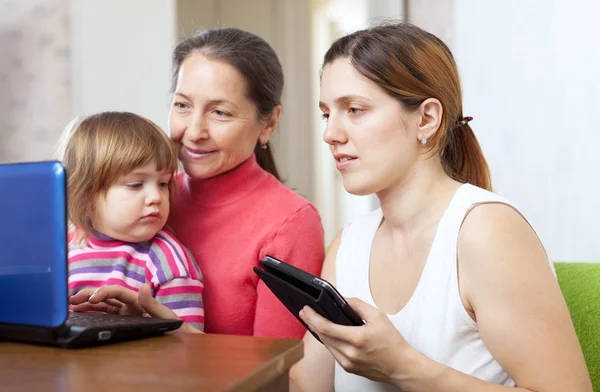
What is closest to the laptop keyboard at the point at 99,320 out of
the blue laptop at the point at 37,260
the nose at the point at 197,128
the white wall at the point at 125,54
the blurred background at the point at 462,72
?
the blue laptop at the point at 37,260

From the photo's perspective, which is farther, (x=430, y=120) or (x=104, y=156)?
(x=104, y=156)

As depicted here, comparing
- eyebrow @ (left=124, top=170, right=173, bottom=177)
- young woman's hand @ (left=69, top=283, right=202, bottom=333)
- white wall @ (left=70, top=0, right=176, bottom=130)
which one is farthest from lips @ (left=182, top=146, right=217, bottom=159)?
white wall @ (left=70, top=0, right=176, bottom=130)

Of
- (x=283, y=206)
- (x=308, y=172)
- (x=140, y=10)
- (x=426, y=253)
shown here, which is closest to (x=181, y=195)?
(x=283, y=206)

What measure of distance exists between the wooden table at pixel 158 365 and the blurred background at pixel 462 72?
1536 mm

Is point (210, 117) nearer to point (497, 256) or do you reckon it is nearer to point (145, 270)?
point (145, 270)

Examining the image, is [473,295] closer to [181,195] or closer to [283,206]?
[283,206]

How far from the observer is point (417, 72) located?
1302mm

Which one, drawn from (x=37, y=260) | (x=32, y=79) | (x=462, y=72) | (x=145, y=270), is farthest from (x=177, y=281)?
(x=32, y=79)

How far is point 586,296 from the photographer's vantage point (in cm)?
140

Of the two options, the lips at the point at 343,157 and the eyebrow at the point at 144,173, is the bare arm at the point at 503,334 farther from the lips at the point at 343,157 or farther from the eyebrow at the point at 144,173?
the eyebrow at the point at 144,173

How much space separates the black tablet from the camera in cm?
100

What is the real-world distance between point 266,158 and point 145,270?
480 mm

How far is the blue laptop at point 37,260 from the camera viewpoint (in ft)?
2.75

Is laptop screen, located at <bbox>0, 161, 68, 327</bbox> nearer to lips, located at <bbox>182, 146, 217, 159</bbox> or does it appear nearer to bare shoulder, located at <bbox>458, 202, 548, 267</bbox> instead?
bare shoulder, located at <bbox>458, 202, 548, 267</bbox>
